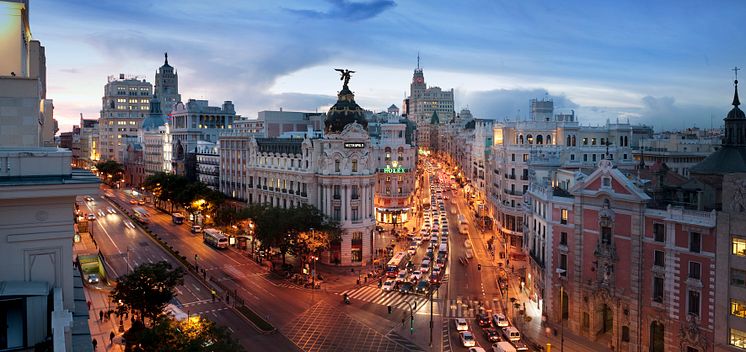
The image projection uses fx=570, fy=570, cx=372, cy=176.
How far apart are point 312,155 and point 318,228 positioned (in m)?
19.2

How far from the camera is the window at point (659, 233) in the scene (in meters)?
56.1

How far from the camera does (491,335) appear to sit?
197 ft

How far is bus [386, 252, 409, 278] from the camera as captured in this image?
87.3 metres

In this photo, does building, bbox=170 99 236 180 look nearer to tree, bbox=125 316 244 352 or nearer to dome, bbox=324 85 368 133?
dome, bbox=324 85 368 133

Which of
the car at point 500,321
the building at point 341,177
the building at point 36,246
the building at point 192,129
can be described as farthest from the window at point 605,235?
the building at point 192,129

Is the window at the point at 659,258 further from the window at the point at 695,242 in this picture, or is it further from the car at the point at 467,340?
the car at the point at 467,340

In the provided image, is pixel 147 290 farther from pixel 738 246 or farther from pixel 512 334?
pixel 738 246

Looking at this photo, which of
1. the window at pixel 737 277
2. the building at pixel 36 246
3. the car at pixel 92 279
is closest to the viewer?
the building at pixel 36 246

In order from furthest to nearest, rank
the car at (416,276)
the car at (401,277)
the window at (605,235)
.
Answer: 1. the car at (416,276)
2. the car at (401,277)
3. the window at (605,235)

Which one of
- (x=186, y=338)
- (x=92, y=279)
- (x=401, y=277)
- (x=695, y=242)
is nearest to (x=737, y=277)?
(x=695, y=242)

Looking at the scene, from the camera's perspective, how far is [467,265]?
96.4 meters

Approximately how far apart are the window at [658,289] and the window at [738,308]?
7141 millimetres

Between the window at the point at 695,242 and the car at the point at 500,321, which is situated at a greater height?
the window at the point at 695,242

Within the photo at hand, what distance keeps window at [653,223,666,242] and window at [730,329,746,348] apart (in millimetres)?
10236
